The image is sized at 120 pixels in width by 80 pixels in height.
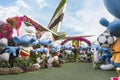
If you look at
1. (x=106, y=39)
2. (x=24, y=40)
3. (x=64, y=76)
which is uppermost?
(x=24, y=40)

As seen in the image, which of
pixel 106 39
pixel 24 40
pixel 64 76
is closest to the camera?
pixel 64 76

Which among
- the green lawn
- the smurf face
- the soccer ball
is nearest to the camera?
the green lawn

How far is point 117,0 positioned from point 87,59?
1358 cm

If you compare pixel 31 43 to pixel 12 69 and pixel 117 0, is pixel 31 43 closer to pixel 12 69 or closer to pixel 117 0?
pixel 12 69

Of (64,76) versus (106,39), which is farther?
(106,39)

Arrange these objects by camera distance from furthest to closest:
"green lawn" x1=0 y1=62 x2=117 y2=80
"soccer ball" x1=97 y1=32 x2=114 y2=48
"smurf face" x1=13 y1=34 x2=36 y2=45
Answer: "smurf face" x1=13 y1=34 x2=36 y2=45 < "soccer ball" x1=97 y1=32 x2=114 y2=48 < "green lawn" x1=0 y1=62 x2=117 y2=80

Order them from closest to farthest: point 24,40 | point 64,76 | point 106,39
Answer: point 64,76 < point 106,39 < point 24,40

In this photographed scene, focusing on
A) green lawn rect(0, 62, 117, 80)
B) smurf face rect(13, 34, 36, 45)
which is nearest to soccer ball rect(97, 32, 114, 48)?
green lawn rect(0, 62, 117, 80)

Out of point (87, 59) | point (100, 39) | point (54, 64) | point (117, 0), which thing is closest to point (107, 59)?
point (100, 39)

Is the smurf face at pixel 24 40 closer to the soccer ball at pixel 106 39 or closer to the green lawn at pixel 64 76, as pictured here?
the green lawn at pixel 64 76

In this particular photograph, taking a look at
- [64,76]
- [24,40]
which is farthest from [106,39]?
[24,40]

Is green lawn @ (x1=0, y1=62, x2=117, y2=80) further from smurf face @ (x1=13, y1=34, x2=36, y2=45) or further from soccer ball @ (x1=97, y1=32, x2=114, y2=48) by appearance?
smurf face @ (x1=13, y1=34, x2=36, y2=45)

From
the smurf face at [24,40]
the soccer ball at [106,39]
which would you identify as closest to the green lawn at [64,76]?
the soccer ball at [106,39]

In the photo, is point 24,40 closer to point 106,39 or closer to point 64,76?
point 64,76
